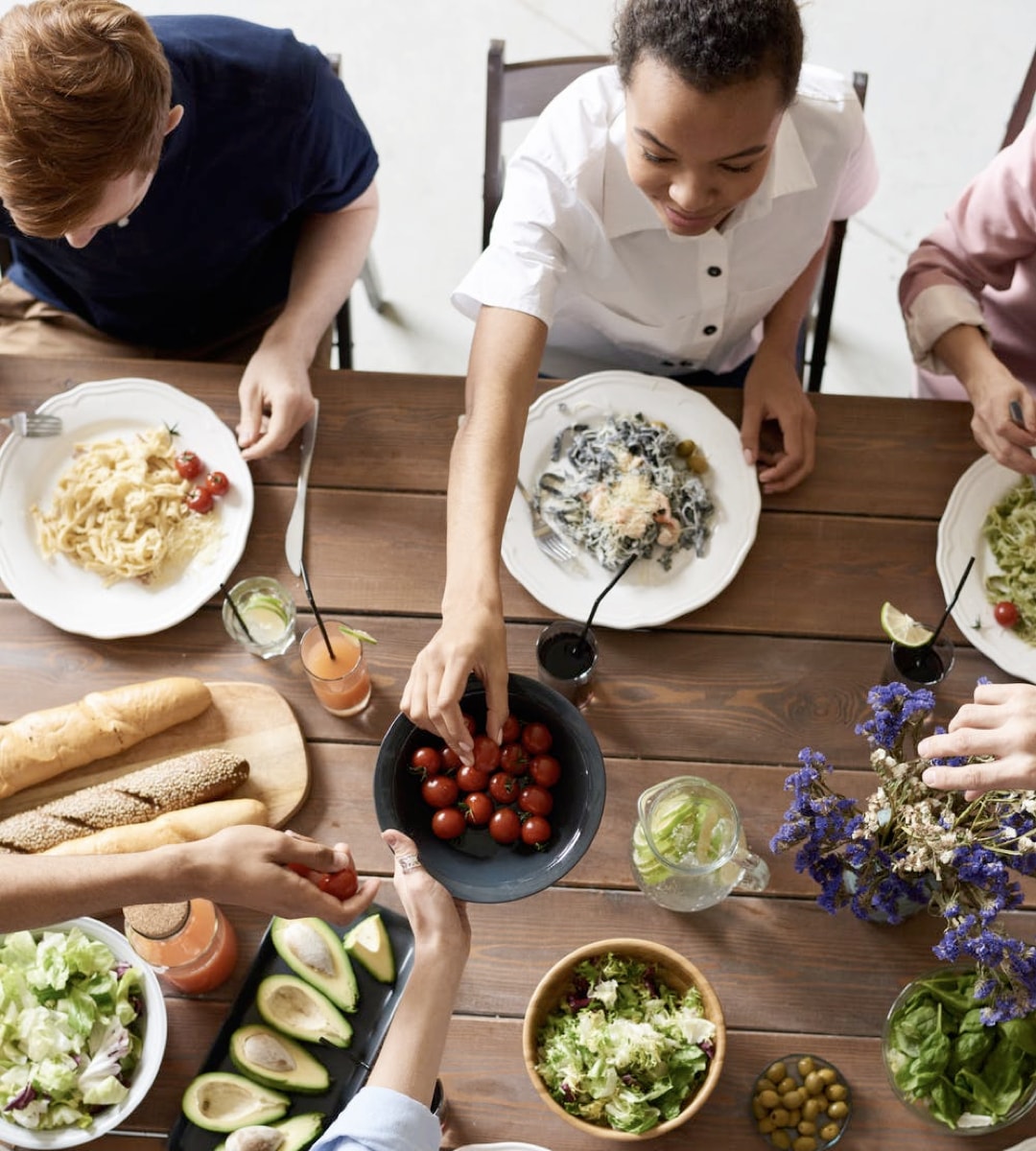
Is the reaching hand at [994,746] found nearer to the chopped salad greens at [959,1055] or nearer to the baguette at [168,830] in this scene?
the chopped salad greens at [959,1055]

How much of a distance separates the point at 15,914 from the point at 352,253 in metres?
1.31

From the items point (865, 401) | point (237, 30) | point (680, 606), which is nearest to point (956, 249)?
point (865, 401)

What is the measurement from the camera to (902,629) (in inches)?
64.7

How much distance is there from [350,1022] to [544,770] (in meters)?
0.43

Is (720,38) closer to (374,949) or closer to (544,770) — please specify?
(544,770)

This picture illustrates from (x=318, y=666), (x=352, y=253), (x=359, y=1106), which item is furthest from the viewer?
(x=352, y=253)

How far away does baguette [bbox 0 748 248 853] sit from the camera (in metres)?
1.54

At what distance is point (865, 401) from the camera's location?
1.88 m

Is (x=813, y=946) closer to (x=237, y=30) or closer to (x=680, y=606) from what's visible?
(x=680, y=606)

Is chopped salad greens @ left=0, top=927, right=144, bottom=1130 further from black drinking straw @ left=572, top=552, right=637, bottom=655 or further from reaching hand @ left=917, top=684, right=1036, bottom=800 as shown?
reaching hand @ left=917, top=684, right=1036, bottom=800

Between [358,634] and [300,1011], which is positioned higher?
[358,634]

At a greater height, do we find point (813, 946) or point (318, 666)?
point (318, 666)

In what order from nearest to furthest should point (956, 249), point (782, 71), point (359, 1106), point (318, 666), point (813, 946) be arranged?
1. point (359, 1106)
2. point (782, 71)
3. point (813, 946)
4. point (318, 666)
5. point (956, 249)

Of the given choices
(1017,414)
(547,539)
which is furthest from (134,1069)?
(1017,414)
